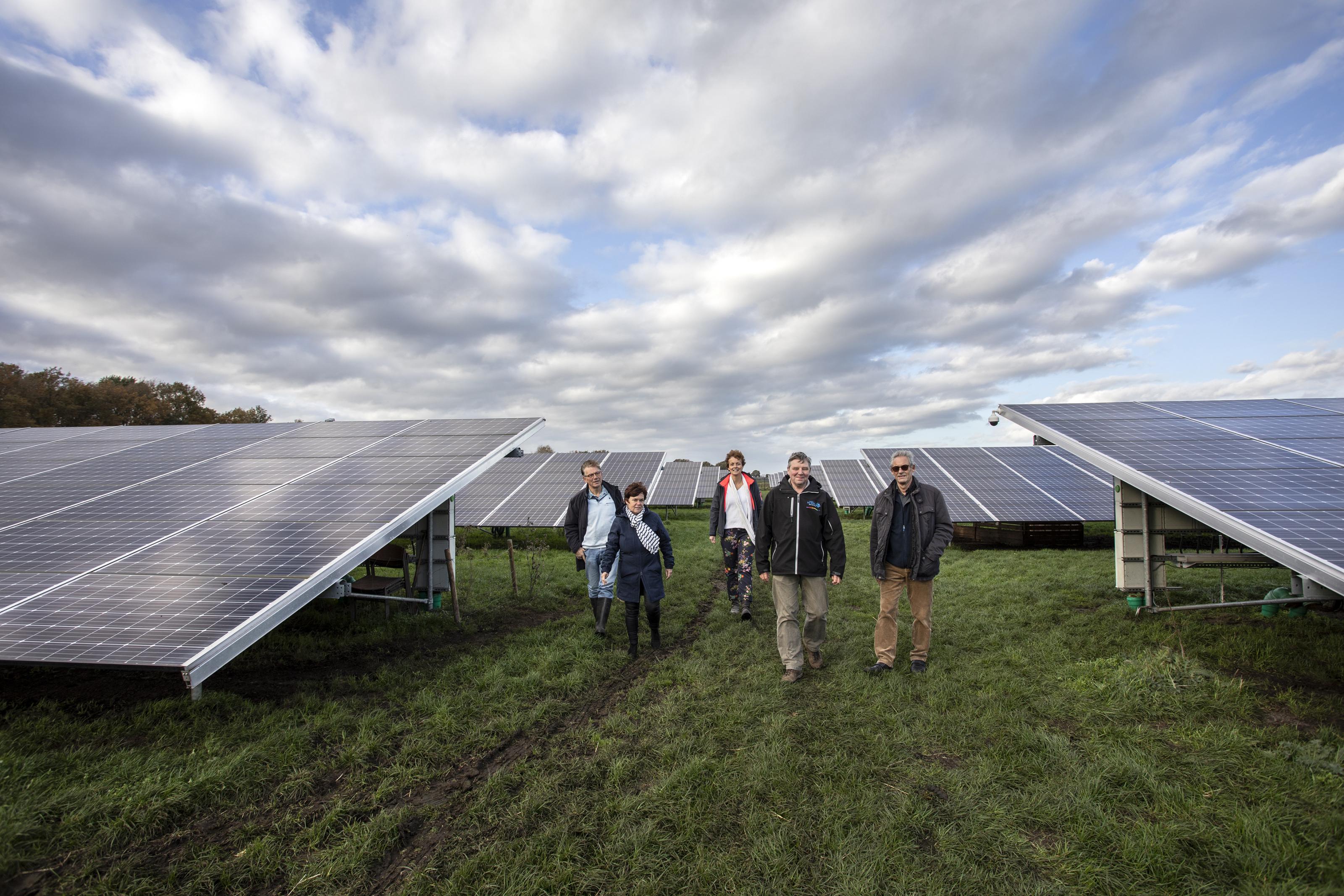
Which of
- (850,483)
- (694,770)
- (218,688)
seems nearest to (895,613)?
(694,770)

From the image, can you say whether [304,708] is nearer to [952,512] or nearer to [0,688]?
[0,688]

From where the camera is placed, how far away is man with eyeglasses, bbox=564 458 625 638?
7.95 meters

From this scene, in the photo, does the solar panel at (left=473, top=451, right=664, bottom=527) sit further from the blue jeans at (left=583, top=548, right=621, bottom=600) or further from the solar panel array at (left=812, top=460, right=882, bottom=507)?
the solar panel array at (left=812, top=460, right=882, bottom=507)

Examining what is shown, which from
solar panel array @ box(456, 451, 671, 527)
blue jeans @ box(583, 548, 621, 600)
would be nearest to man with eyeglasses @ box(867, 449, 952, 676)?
blue jeans @ box(583, 548, 621, 600)

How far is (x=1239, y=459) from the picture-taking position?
8.13 metres

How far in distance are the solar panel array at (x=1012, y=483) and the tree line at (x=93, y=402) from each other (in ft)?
124

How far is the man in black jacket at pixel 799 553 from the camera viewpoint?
20.7 ft

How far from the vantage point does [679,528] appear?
2389 centimetres

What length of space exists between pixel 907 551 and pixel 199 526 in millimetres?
8368

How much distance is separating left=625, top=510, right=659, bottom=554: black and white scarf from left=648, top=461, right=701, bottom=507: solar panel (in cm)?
1899

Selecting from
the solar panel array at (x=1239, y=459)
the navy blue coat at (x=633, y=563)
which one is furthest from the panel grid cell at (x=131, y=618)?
the solar panel array at (x=1239, y=459)

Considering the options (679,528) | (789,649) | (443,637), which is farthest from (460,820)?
(679,528)

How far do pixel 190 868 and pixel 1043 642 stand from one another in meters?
8.39

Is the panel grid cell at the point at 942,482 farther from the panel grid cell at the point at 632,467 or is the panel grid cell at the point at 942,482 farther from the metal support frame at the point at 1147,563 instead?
the panel grid cell at the point at 632,467
